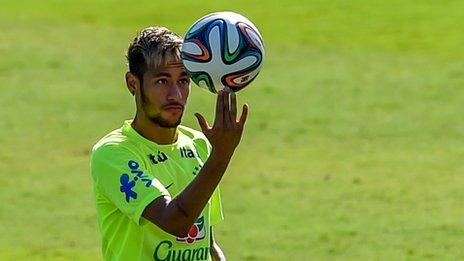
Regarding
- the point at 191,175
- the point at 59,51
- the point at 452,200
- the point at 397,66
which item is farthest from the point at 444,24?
the point at 191,175

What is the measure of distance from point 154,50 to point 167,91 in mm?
216

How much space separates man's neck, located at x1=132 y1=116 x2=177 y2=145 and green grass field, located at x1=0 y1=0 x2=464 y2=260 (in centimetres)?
614

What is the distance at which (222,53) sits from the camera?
6.27 meters

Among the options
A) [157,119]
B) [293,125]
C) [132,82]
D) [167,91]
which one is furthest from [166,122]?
[293,125]

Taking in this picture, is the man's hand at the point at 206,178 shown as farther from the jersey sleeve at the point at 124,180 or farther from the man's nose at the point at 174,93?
the man's nose at the point at 174,93

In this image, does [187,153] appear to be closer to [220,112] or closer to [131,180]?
[131,180]

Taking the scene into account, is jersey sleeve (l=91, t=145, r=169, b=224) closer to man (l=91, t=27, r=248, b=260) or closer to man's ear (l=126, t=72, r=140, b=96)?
man (l=91, t=27, r=248, b=260)

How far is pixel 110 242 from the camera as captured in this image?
6.39 meters

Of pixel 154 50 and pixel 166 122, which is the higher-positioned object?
pixel 154 50

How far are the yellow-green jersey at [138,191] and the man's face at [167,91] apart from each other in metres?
0.22

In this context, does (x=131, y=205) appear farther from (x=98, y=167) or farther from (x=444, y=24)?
(x=444, y=24)

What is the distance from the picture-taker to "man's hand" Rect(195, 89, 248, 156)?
222 inches

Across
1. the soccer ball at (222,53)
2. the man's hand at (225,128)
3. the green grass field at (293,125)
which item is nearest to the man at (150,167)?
the soccer ball at (222,53)

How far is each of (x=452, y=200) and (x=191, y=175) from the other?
889cm
